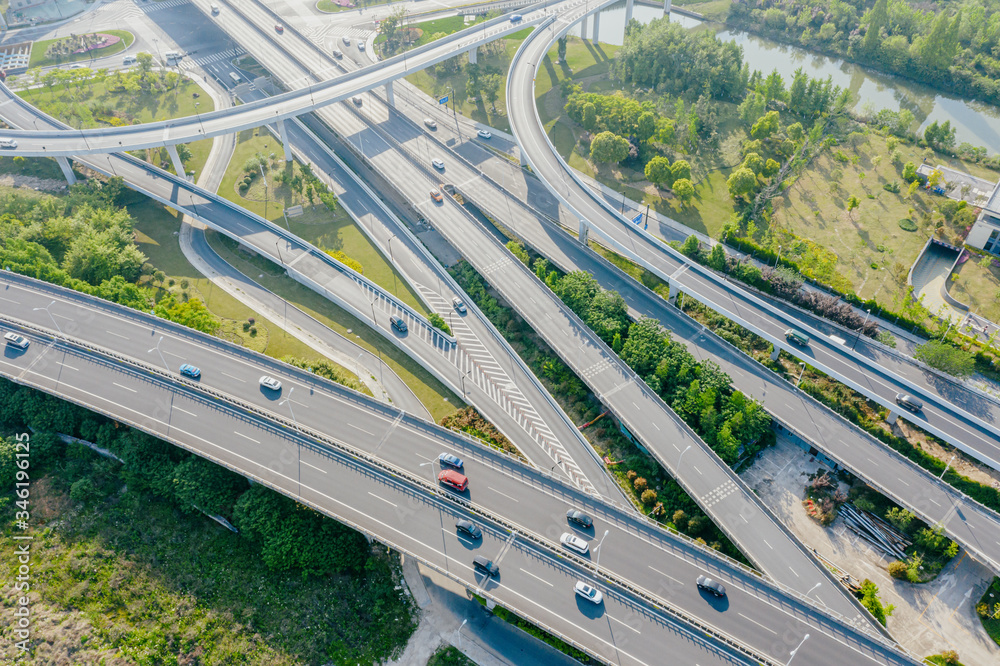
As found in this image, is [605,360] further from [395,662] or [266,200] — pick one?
[266,200]

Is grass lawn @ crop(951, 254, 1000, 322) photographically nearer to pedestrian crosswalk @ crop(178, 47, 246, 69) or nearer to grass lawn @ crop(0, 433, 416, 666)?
grass lawn @ crop(0, 433, 416, 666)

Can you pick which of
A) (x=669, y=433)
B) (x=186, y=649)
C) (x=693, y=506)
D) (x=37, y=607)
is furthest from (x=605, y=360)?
(x=37, y=607)

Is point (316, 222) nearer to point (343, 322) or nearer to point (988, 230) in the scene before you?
point (343, 322)

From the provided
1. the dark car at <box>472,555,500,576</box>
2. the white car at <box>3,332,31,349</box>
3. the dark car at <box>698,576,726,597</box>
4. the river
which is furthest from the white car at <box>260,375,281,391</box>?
the river

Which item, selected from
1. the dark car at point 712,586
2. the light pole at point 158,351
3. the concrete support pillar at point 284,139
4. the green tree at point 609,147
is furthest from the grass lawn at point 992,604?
the concrete support pillar at point 284,139

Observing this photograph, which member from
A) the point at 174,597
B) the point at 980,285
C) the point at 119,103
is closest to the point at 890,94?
the point at 980,285
